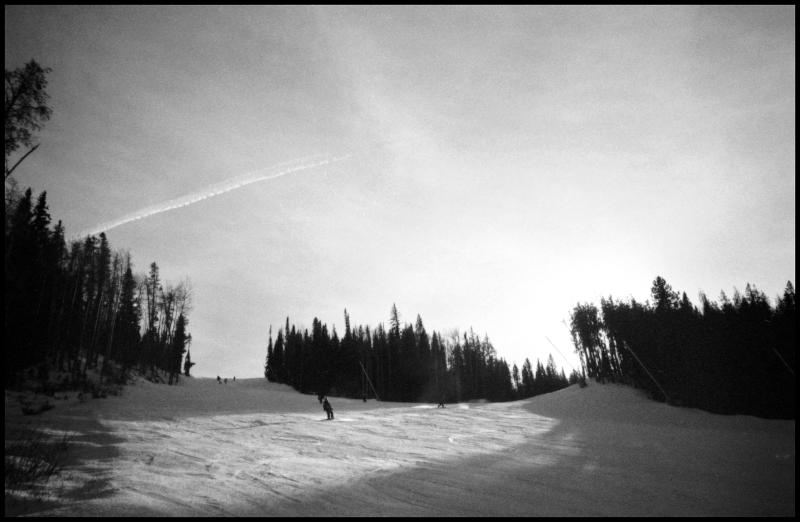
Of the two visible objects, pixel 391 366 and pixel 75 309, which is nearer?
pixel 75 309

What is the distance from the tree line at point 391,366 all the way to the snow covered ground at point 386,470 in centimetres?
3757

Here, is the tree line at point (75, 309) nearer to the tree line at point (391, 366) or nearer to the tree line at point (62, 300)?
the tree line at point (62, 300)

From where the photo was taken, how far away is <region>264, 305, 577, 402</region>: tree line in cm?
6228

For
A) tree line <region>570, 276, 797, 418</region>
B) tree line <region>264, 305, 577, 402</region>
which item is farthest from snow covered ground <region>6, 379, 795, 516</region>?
tree line <region>264, 305, 577, 402</region>

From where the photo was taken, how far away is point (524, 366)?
9662cm

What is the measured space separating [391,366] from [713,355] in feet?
159

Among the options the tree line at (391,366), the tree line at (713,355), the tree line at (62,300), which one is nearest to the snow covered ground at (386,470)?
the tree line at (62,300)

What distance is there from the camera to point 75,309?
103 ft

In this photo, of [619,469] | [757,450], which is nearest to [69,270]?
[619,469]

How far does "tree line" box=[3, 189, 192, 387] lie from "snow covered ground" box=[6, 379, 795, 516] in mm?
8219

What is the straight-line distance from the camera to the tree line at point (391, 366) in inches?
2452

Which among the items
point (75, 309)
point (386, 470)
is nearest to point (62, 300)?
point (75, 309)

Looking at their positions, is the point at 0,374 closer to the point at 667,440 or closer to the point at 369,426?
the point at 369,426

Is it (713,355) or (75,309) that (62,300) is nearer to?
(75,309)
